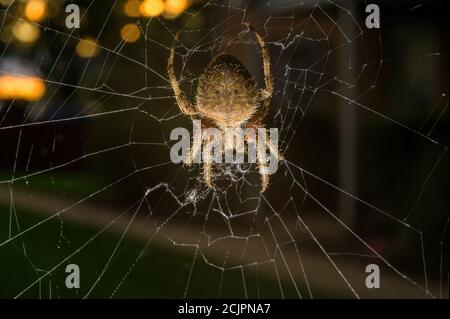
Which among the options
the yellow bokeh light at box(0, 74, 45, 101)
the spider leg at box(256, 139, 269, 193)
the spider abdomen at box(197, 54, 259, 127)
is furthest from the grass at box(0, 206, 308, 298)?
the spider abdomen at box(197, 54, 259, 127)

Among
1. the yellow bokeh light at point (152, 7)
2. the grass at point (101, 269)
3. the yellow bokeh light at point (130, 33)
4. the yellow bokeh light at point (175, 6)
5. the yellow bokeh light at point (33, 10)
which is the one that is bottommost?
the grass at point (101, 269)

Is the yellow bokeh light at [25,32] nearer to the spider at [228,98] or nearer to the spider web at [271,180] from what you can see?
the spider web at [271,180]

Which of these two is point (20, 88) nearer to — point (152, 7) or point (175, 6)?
point (152, 7)

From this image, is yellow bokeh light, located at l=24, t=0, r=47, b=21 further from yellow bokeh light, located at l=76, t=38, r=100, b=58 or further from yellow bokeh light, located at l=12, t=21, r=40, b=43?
yellow bokeh light, located at l=76, t=38, r=100, b=58

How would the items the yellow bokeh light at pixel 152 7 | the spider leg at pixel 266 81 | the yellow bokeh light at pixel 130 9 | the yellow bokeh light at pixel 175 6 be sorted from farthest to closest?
the yellow bokeh light at pixel 130 9 → the yellow bokeh light at pixel 175 6 → the yellow bokeh light at pixel 152 7 → the spider leg at pixel 266 81

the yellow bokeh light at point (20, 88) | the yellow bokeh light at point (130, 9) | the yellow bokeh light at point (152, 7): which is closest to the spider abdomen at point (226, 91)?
the yellow bokeh light at point (20, 88)

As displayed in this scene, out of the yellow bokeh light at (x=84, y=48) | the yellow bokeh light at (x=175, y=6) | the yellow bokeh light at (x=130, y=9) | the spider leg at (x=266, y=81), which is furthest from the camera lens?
the yellow bokeh light at (x=130, y=9)
